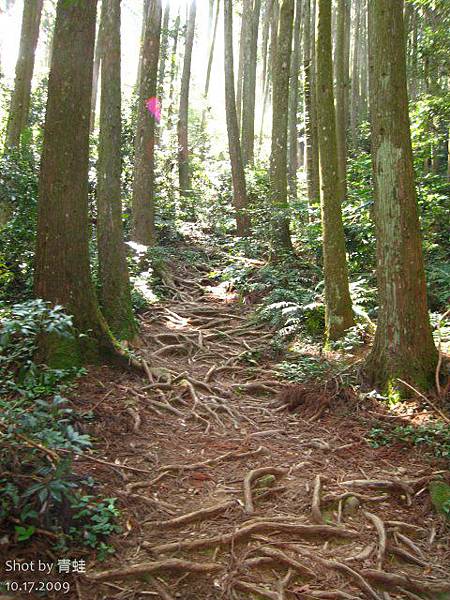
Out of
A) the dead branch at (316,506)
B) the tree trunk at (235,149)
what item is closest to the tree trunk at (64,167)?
the dead branch at (316,506)

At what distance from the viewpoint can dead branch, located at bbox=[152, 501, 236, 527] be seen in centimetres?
365

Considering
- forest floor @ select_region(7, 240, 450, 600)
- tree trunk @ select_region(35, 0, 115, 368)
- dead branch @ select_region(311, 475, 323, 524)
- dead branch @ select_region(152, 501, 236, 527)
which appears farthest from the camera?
tree trunk @ select_region(35, 0, 115, 368)

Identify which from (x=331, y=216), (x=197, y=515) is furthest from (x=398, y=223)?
(x=197, y=515)

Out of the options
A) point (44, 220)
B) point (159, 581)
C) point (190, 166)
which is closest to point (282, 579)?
point (159, 581)

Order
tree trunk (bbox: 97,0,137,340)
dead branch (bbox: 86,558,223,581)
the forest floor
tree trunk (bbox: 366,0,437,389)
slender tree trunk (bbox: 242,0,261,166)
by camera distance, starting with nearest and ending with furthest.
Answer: dead branch (bbox: 86,558,223,581) < the forest floor < tree trunk (bbox: 366,0,437,389) < tree trunk (bbox: 97,0,137,340) < slender tree trunk (bbox: 242,0,261,166)

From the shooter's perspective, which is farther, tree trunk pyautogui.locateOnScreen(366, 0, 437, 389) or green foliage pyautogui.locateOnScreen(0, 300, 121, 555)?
tree trunk pyautogui.locateOnScreen(366, 0, 437, 389)

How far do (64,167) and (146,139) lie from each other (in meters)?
7.19

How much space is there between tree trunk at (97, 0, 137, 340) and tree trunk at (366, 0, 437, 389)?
389 centimetres

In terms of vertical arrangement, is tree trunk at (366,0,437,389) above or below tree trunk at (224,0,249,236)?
below

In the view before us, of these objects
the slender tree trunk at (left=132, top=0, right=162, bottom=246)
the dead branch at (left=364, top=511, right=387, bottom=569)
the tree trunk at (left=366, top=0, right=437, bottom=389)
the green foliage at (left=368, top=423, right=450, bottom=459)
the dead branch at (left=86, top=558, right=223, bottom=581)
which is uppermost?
the slender tree trunk at (left=132, top=0, right=162, bottom=246)

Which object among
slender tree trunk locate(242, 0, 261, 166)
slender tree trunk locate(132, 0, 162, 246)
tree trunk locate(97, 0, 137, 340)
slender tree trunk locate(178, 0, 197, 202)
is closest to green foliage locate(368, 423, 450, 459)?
tree trunk locate(97, 0, 137, 340)

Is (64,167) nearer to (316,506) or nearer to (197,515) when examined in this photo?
(197,515)

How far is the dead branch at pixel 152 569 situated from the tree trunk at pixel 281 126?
9574 mm

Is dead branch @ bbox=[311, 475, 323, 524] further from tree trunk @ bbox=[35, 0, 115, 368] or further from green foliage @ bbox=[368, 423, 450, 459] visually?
tree trunk @ bbox=[35, 0, 115, 368]
